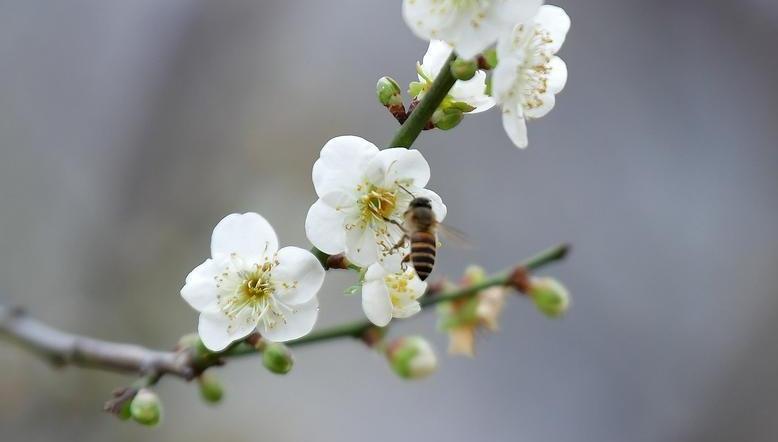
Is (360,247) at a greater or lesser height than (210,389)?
greater

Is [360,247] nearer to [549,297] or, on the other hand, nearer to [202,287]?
[202,287]

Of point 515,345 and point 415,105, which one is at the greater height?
point 415,105

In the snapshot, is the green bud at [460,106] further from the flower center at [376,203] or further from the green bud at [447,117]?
the flower center at [376,203]

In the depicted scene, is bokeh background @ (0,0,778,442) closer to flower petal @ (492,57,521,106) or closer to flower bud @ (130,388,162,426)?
flower bud @ (130,388,162,426)

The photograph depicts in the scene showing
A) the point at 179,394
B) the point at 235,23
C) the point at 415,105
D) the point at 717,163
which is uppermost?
the point at 415,105

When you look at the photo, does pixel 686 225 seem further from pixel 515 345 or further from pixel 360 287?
pixel 360 287

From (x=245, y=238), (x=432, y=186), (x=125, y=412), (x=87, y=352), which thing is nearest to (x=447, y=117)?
(x=245, y=238)

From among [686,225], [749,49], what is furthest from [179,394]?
[749,49]
